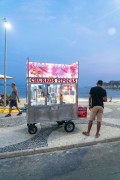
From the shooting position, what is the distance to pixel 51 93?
9.74 m

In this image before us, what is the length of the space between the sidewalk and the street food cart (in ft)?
1.70

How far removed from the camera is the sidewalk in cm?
774

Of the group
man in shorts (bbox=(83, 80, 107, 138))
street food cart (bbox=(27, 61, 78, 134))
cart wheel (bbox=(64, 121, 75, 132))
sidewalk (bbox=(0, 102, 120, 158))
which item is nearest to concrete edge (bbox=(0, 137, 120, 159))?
sidewalk (bbox=(0, 102, 120, 158))

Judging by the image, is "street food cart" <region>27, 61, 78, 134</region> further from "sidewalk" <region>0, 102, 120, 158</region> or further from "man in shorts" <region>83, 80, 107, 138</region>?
"man in shorts" <region>83, 80, 107, 138</region>

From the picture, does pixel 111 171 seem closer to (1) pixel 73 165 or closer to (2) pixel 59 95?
(1) pixel 73 165

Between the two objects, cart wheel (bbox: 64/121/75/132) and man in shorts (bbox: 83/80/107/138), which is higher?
man in shorts (bbox: 83/80/107/138)

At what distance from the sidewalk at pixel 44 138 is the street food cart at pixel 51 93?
52 cm

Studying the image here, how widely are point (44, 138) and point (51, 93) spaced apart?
1.68 metres

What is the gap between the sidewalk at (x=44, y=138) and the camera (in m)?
7.74

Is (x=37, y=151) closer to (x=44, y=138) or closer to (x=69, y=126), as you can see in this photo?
(x=44, y=138)

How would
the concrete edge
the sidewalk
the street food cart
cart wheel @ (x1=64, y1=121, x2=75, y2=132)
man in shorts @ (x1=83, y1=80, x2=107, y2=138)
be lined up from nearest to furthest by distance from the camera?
the concrete edge → the sidewalk → man in shorts @ (x1=83, y1=80, x2=107, y2=138) → the street food cart → cart wheel @ (x1=64, y1=121, x2=75, y2=132)

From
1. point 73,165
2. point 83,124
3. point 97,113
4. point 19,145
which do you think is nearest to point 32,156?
point 19,145

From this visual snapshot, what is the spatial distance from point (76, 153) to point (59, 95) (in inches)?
112

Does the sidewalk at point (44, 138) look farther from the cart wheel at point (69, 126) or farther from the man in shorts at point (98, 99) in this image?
the man in shorts at point (98, 99)
